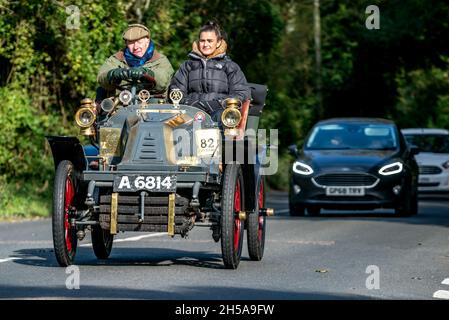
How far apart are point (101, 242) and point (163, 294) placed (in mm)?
3493

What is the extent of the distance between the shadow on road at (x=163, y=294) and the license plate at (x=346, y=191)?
1235 centimetres

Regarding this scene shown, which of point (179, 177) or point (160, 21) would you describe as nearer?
point (179, 177)

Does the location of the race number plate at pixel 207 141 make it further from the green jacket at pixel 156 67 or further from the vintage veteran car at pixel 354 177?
the vintage veteran car at pixel 354 177

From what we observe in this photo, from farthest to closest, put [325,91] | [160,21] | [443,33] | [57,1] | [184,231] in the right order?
[325,91], [443,33], [160,21], [57,1], [184,231]

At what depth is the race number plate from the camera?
1330 cm

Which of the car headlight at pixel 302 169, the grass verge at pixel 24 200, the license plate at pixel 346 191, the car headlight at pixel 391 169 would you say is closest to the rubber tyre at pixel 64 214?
the grass verge at pixel 24 200

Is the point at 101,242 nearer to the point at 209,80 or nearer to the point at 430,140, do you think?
the point at 209,80

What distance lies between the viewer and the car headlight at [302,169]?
23.8 m

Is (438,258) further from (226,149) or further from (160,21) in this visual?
(160,21)

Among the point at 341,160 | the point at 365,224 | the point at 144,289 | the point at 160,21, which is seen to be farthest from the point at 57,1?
the point at 144,289

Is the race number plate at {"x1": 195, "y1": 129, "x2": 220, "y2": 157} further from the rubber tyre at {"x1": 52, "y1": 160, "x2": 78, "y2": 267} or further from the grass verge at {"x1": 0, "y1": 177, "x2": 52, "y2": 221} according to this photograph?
the grass verge at {"x1": 0, "y1": 177, "x2": 52, "y2": 221}

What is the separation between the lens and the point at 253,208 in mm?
13523

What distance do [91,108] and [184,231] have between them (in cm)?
161

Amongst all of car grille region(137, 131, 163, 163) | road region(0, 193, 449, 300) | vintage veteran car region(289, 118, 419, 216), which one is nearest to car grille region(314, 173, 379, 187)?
vintage veteran car region(289, 118, 419, 216)
